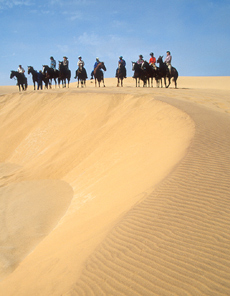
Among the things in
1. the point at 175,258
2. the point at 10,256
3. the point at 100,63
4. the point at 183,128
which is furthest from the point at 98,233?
the point at 100,63

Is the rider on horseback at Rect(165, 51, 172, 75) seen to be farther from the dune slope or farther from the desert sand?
the desert sand

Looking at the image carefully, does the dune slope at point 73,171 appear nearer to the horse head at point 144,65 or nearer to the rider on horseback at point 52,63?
the horse head at point 144,65

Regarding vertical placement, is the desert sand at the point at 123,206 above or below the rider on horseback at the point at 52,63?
below

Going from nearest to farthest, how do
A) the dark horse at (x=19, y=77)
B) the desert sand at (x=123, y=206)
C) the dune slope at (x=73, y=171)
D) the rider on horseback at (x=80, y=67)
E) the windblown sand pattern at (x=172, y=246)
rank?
the windblown sand pattern at (x=172, y=246) → the desert sand at (x=123, y=206) → the dune slope at (x=73, y=171) → the rider on horseback at (x=80, y=67) → the dark horse at (x=19, y=77)

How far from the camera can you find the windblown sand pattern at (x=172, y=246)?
256 centimetres

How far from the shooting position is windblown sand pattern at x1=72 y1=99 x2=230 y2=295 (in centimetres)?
256

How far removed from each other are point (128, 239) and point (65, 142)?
7.03 metres

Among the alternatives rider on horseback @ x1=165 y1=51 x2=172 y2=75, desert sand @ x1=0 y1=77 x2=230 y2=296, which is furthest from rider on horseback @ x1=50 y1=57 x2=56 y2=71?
desert sand @ x1=0 y1=77 x2=230 y2=296

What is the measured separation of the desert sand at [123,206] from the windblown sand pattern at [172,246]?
0.01 meters

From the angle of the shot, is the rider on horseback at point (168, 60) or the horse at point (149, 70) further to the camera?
the horse at point (149, 70)

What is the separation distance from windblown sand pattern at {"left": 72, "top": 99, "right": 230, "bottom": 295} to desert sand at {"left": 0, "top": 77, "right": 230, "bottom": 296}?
0.01m

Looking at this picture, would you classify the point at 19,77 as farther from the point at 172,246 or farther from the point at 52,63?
the point at 172,246

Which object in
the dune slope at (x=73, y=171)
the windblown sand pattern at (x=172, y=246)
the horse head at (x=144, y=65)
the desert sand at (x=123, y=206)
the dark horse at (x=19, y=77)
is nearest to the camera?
the windblown sand pattern at (x=172, y=246)

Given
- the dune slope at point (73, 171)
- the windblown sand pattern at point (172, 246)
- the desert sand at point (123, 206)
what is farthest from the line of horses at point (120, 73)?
the windblown sand pattern at point (172, 246)
